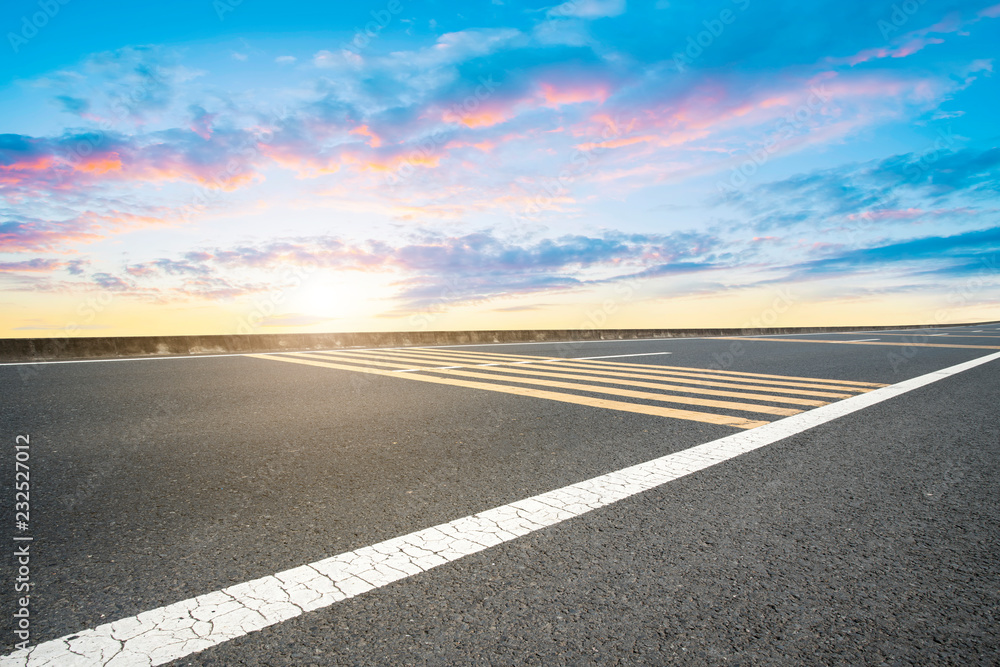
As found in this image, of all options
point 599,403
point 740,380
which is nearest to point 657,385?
point 740,380

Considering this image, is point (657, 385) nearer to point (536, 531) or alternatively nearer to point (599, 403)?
point (599, 403)

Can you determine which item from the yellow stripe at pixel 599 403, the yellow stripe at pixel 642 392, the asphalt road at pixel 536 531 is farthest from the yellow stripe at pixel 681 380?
the yellow stripe at pixel 599 403

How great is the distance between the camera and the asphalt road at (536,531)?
184 cm

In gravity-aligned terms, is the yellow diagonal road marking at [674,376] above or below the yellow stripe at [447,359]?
below

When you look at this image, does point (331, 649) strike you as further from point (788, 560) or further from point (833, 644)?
point (788, 560)

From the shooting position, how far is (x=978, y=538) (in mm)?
2670

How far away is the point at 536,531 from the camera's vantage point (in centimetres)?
267

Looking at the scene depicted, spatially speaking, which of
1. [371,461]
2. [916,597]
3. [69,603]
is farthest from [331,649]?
[371,461]

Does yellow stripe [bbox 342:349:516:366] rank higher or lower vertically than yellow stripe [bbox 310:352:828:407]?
higher

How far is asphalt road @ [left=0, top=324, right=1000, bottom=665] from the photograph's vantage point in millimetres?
1837

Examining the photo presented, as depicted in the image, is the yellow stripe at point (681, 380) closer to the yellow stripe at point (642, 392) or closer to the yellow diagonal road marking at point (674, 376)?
the yellow diagonal road marking at point (674, 376)

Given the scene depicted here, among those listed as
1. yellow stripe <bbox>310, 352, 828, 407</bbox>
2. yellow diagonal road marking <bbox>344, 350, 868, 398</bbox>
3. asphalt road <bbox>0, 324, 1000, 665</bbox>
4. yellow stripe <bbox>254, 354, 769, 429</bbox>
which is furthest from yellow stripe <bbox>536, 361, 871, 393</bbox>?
yellow stripe <bbox>254, 354, 769, 429</bbox>

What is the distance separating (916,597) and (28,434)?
6.32m

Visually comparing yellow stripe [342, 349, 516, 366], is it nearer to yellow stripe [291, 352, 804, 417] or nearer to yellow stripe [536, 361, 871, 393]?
yellow stripe [291, 352, 804, 417]
